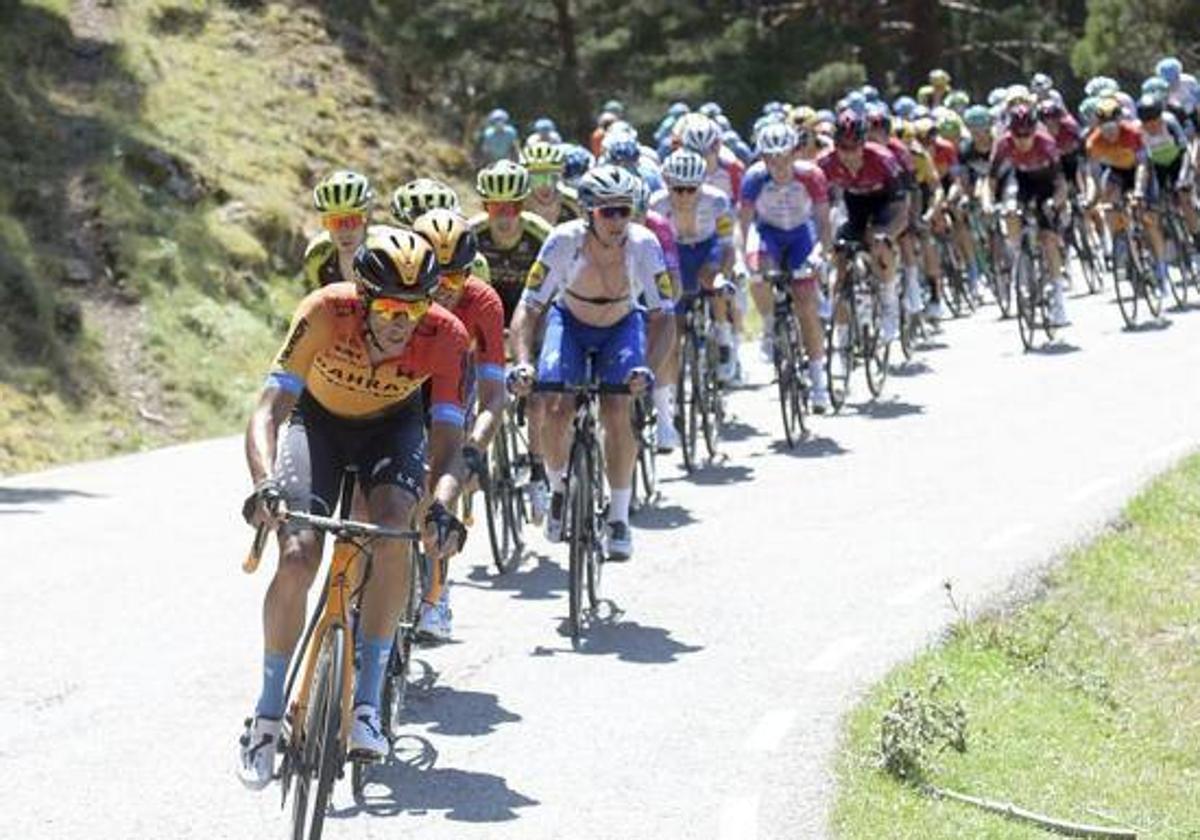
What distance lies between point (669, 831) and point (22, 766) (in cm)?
263

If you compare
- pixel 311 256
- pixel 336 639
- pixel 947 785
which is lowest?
pixel 947 785

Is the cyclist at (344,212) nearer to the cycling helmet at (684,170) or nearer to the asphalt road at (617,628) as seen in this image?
the asphalt road at (617,628)

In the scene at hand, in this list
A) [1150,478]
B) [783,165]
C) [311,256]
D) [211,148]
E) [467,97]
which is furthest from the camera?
[467,97]

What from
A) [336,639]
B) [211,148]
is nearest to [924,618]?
[336,639]

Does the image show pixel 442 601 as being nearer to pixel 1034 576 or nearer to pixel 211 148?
pixel 1034 576

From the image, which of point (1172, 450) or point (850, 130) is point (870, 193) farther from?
point (1172, 450)

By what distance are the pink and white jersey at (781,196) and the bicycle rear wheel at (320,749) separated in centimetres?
1111

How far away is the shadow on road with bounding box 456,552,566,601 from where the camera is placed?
13.5 m

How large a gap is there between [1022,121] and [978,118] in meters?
3.96

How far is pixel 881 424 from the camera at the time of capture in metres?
19.6

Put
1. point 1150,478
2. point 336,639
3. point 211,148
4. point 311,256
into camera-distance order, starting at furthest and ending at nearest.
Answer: point 211,148 < point 1150,478 < point 311,256 < point 336,639

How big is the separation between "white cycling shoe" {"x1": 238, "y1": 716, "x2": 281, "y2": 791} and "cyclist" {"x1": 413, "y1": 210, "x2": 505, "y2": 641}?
141 centimetres

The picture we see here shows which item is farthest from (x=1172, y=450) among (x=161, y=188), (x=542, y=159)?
(x=161, y=188)

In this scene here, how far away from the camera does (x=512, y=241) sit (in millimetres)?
13859
